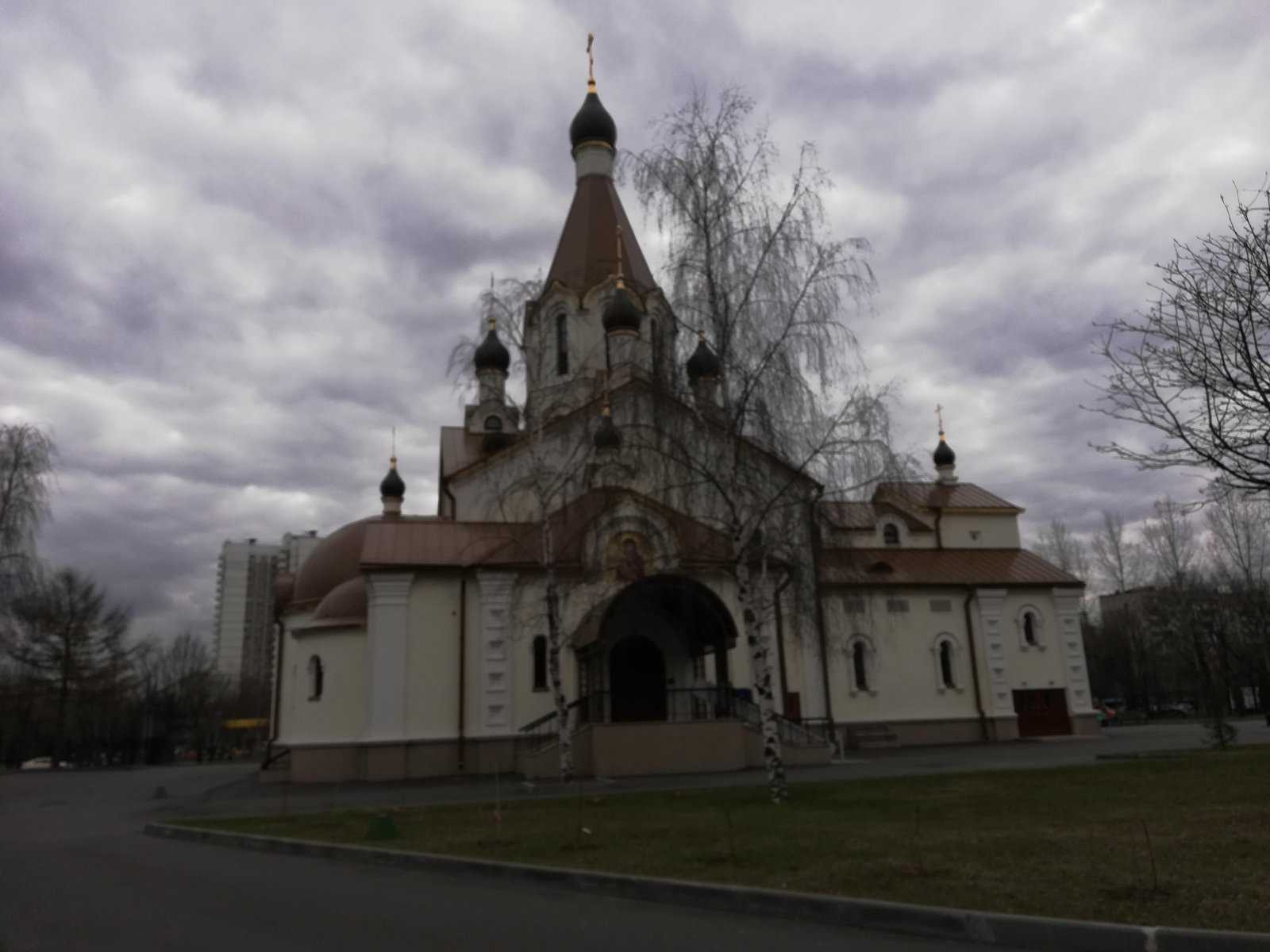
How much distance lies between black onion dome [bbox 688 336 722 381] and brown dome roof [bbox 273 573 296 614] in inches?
905

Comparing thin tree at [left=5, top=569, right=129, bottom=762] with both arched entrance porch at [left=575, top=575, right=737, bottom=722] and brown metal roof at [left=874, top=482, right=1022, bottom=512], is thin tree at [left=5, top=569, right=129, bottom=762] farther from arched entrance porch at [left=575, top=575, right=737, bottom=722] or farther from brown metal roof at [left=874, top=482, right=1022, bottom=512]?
brown metal roof at [left=874, top=482, right=1022, bottom=512]

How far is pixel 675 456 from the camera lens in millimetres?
15883

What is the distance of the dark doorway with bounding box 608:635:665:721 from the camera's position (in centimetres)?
2577

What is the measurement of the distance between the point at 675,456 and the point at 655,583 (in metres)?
6.92

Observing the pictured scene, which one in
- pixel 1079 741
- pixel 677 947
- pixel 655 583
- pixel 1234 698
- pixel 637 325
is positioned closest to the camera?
pixel 677 947

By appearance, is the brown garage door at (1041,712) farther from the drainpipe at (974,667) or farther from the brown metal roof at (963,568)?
the brown metal roof at (963,568)

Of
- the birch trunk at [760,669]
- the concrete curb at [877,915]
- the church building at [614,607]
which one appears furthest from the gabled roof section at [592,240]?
the concrete curb at [877,915]

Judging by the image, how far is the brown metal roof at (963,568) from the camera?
3145 centimetres

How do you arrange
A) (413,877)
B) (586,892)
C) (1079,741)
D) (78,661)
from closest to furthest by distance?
(586,892), (413,877), (1079,741), (78,661)

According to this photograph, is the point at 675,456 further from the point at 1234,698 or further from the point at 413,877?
the point at 1234,698

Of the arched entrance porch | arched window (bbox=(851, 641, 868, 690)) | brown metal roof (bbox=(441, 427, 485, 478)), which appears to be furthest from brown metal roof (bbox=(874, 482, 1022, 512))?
brown metal roof (bbox=(441, 427, 485, 478))

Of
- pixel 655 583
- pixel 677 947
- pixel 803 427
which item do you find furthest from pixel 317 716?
pixel 677 947

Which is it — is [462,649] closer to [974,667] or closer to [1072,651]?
[974,667]

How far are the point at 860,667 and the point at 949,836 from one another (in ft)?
69.4
